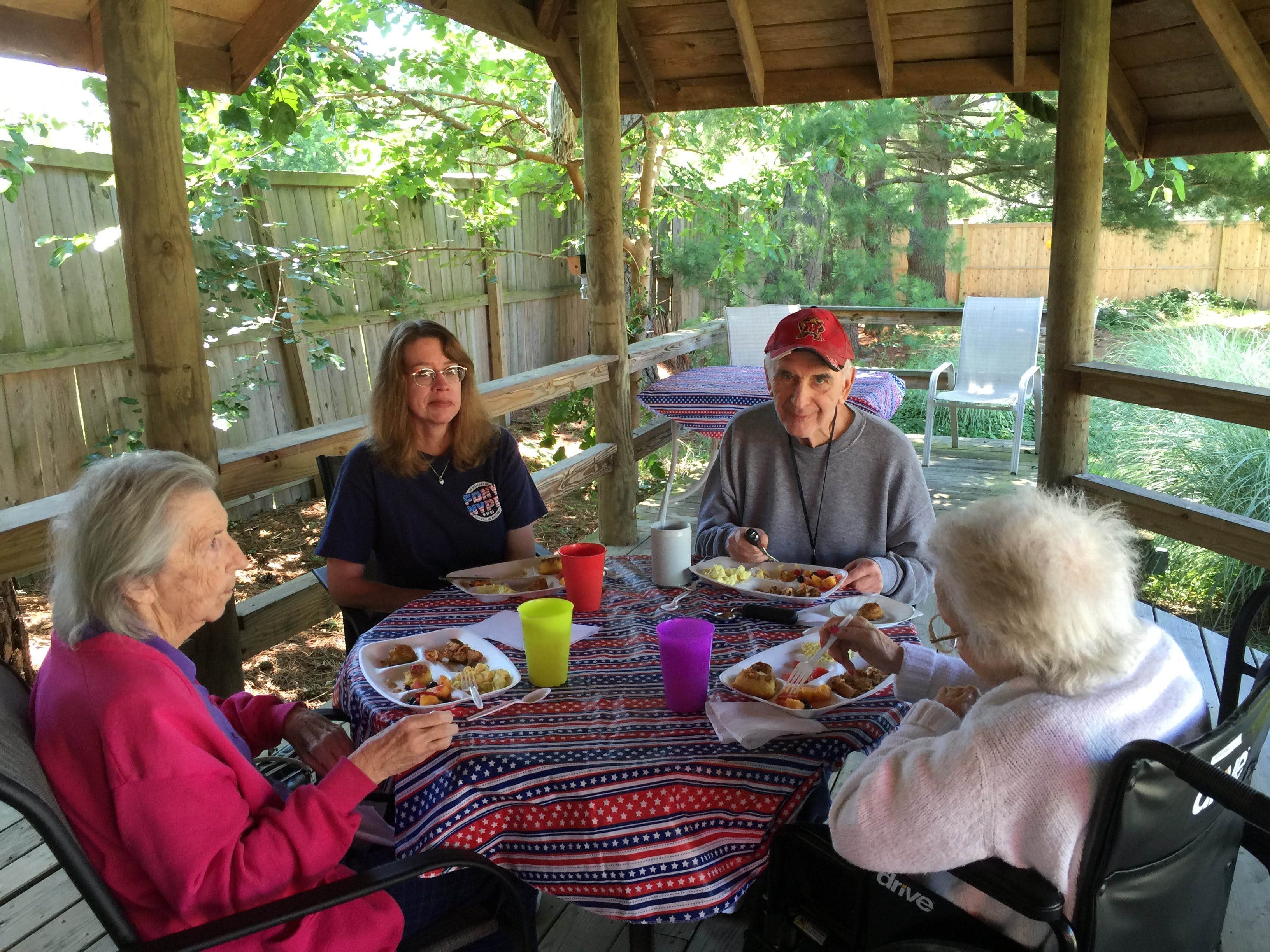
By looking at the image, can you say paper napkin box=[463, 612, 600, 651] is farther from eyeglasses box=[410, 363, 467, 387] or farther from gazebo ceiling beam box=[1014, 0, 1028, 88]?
gazebo ceiling beam box=[1014, 0, 1028, 88]

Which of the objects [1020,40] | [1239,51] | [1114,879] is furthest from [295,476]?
[1239,51]

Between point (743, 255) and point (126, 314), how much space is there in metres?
3.95

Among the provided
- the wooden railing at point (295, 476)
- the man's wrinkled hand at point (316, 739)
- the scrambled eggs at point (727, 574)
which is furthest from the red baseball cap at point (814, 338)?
the man's wrinkled hand at point (316, 739)

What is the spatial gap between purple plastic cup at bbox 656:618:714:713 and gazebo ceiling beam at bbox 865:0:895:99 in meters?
3.41

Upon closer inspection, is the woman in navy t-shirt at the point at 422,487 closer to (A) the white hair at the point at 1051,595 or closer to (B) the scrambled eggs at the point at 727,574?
(B) the scrambled eggs at the point at 727,574

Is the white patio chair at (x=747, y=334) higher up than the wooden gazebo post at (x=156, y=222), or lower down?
lower down

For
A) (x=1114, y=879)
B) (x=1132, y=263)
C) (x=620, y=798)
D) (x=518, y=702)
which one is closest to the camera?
(x=1114, y=879)

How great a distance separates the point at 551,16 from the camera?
411cm

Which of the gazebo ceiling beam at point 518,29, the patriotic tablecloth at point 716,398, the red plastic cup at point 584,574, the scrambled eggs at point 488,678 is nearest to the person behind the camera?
the scrambled eggs at point 488,678

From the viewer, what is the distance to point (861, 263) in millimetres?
10406

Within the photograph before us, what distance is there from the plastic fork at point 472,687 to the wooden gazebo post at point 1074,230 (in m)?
3.07

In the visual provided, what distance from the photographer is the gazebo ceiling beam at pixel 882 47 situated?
393cm

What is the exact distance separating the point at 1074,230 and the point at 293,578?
3935 mm

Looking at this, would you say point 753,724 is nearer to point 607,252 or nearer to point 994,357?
point 607,252
